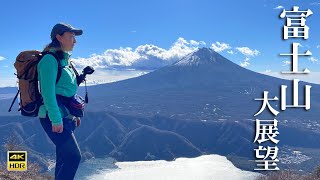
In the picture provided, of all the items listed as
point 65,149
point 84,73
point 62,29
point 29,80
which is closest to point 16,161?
point 84,73

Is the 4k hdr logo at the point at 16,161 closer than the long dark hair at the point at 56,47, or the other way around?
the long dark hair at the point at 56,47

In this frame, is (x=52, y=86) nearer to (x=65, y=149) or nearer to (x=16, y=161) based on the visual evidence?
(x=65, y=149)

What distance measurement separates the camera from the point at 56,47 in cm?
540

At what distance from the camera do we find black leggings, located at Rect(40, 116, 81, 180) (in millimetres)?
5301

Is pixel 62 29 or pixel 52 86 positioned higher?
pixel 62 29

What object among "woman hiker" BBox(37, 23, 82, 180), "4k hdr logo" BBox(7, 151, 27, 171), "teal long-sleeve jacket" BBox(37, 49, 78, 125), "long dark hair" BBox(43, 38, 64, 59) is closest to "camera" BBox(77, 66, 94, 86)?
"woman hiker" BBox(37, 23, 82, 180)

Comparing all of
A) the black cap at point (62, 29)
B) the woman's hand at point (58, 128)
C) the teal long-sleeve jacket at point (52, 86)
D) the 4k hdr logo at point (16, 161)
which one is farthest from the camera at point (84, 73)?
the 4k hdr logo at point (16, 161)

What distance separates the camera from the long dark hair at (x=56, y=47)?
538 centimetres

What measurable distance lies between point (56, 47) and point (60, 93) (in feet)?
1.99

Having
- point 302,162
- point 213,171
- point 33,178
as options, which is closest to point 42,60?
point 33,178

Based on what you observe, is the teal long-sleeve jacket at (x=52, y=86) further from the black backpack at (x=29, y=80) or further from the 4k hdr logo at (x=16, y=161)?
the 4k hdr logo at (x=16, y=161)

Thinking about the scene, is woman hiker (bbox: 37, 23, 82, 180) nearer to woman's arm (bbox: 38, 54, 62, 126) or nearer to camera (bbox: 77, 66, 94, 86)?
woman's arm (bbox: 38, 54, 62, 126)

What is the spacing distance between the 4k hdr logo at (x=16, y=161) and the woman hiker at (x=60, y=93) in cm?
369

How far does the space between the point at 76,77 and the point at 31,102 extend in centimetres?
81
